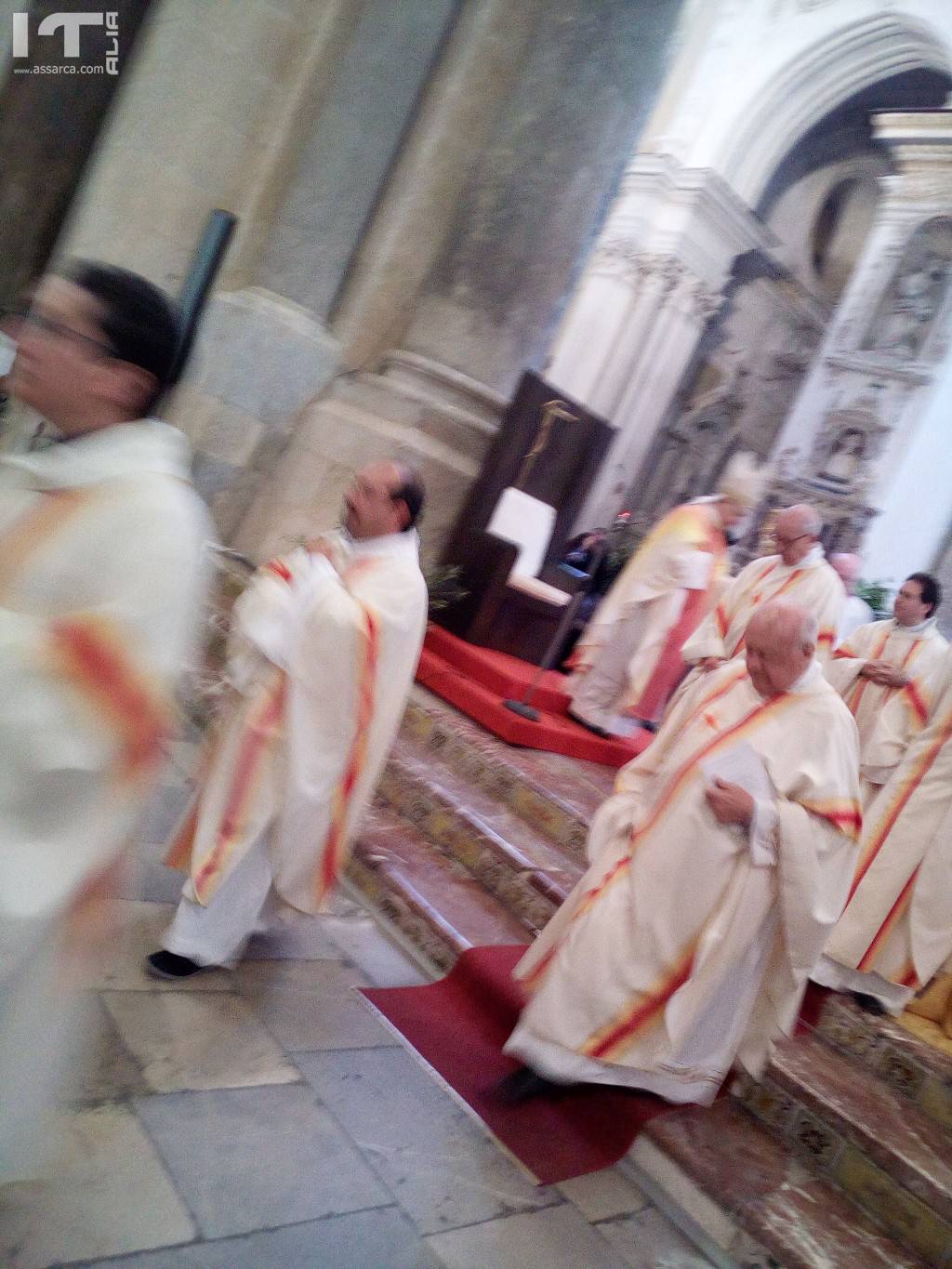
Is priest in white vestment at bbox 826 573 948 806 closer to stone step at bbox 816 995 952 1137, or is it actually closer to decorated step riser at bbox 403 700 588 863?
stone step at bbox 816 995 952 1137

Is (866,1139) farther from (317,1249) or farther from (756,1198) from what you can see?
(317,1249)

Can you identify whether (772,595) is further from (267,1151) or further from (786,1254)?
(267,1151)

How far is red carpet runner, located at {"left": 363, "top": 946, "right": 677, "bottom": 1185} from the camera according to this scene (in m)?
2.84

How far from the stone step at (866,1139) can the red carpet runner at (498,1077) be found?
426 millimetres

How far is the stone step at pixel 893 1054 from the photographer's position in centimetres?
341

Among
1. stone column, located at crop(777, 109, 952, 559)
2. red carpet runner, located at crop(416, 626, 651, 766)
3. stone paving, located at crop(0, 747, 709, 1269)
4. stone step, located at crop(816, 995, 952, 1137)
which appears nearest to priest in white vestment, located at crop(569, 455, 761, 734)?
red carpet runner, located at crop(416, 626, 651, 766)

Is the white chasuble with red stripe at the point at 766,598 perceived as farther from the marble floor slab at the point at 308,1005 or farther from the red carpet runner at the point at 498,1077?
the marble floor slab at the point at 308,1005

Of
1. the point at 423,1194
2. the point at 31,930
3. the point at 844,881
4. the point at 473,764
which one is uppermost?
the point at 844,881

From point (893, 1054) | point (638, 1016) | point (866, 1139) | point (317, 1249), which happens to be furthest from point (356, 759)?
point (893, 1054)

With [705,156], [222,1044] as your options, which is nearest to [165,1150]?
[222,1044]

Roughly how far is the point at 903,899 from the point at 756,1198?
173 cm

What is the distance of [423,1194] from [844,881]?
4.83 feet

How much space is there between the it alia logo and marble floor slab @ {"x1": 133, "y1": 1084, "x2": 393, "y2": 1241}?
449 cm

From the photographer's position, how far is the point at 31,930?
1340mm
